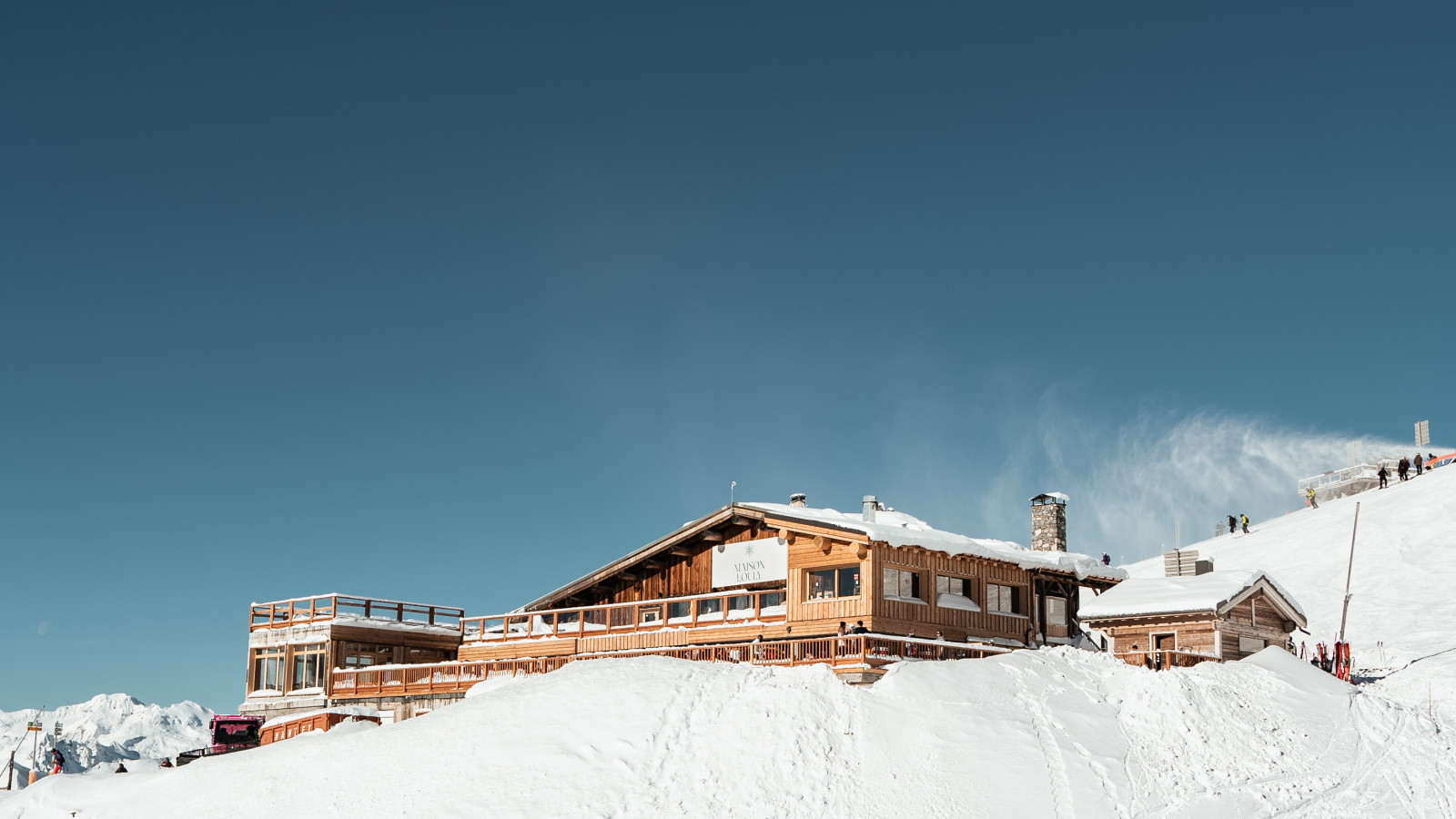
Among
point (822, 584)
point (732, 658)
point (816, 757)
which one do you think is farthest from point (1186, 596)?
point (816, 757)

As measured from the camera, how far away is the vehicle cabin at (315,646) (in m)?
40.1

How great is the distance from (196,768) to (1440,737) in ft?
95.8

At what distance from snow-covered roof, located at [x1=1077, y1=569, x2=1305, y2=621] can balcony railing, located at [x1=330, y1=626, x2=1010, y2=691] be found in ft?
32.4

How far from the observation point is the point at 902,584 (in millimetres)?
31719

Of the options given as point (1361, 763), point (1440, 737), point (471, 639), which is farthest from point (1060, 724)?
point (471, 639)

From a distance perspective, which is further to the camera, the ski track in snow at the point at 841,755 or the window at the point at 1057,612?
the window at the point at 1057,612

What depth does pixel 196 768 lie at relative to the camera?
24.2 metres

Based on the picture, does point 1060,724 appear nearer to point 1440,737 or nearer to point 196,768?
point 1440,737

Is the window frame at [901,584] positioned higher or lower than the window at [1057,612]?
higher

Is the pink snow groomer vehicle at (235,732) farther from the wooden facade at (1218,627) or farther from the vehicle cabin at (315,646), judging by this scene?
the wooden facade at (1218,627)

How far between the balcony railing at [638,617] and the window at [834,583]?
3.46 ft

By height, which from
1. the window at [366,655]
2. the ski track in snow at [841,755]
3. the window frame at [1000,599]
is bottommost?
the ski track in snow at [841,755]

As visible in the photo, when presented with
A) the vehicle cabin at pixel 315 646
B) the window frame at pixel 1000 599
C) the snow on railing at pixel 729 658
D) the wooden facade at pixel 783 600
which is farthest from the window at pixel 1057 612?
the vehicle cabin at pixel 315 646

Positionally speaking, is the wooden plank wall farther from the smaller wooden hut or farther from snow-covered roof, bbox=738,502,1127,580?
the smaller wooden hut
